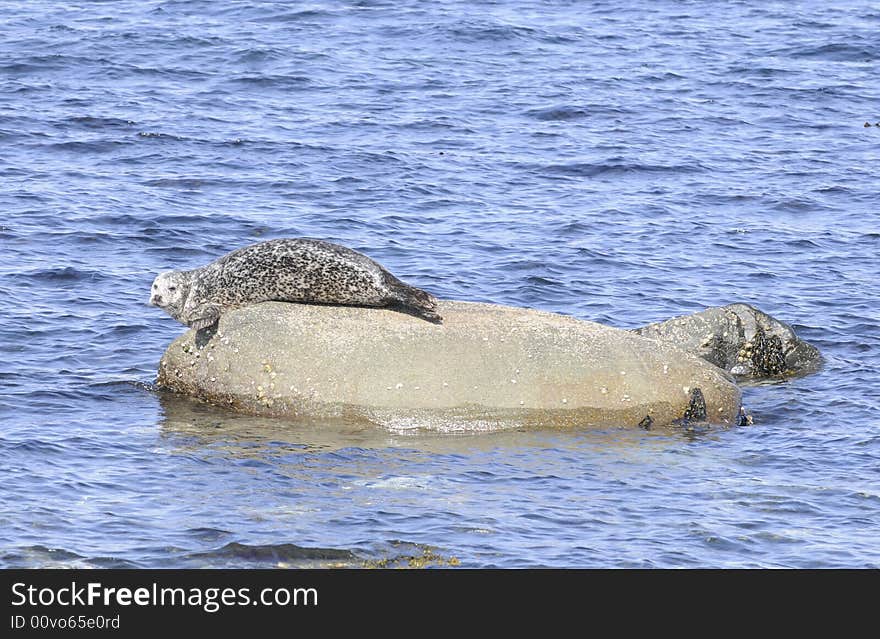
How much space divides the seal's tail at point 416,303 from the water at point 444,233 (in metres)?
0.95

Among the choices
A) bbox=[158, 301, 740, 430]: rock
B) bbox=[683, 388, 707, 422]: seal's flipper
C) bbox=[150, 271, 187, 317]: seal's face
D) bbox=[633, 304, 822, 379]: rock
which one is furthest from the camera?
bbox=[633, 304, 822, 379]: rock

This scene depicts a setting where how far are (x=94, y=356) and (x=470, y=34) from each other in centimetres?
1569

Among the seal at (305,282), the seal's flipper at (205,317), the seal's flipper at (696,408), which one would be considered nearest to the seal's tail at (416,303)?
the seal at (305,282)

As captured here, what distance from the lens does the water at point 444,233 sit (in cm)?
858

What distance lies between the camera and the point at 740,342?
39.7 ft

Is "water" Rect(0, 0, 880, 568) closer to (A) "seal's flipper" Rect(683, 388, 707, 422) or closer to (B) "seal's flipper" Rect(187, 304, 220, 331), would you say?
(A) "seal's flipper" Rect(683, 388, 707, 422)

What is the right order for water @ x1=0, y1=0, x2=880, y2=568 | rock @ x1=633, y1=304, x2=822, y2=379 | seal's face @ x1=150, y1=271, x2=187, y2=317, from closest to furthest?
water @ x1=0, y1=0, x2=880, y2=568, seal's face @ x1=150, y1=271, x2=187, y2=317, rock @ x1=633, y1=304, x2=822, y2=379

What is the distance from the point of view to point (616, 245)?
15766mm

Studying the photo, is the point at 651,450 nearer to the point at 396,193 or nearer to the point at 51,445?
the point at 51,445


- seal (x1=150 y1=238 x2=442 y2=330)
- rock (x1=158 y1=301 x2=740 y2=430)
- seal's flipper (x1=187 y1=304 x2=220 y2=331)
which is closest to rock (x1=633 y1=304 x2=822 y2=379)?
rock (x1=158 y1=301 x2=740 y2=430)

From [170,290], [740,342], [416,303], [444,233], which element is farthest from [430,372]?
[444,233]

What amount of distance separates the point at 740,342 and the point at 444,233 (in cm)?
469

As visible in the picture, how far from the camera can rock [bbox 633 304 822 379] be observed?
12.0 m

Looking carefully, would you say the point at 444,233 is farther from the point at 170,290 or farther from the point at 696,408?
the point at 696,408
